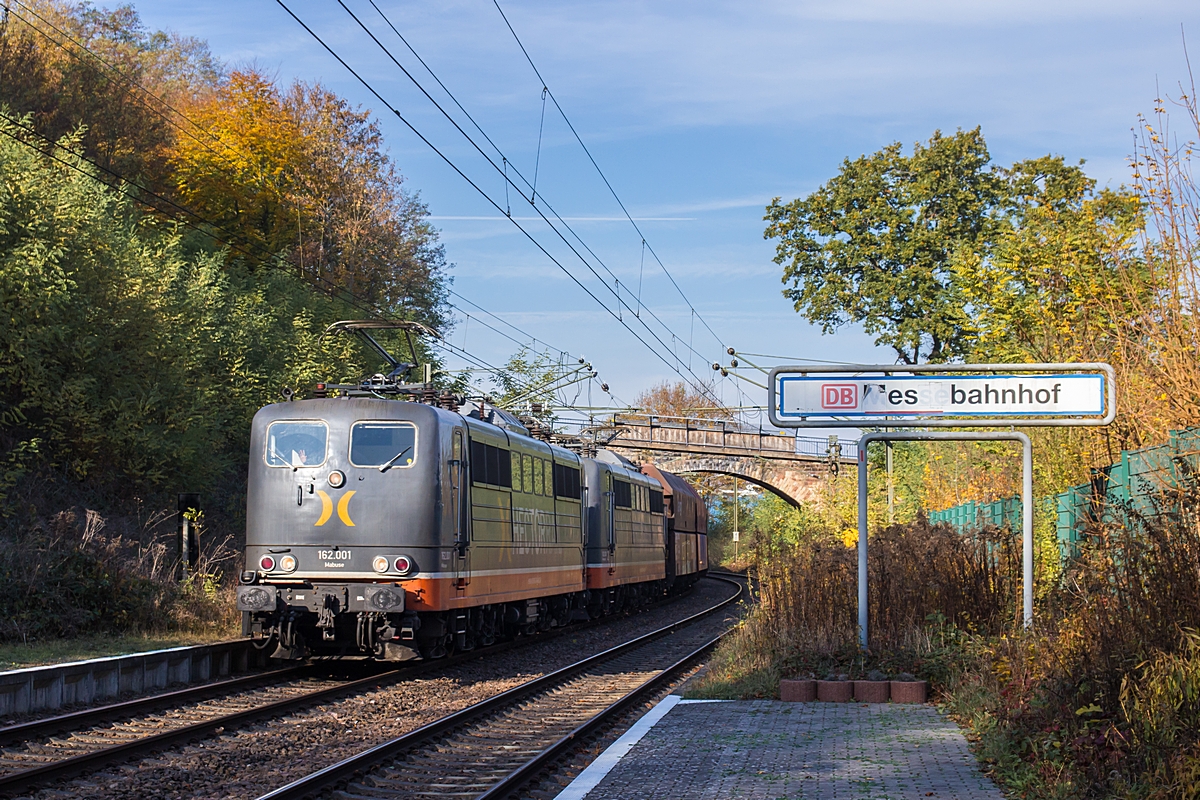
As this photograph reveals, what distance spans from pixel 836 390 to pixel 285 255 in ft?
94.2

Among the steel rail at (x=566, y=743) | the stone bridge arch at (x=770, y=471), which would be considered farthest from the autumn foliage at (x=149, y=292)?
the stone bridge arch at (x=770, y=471)

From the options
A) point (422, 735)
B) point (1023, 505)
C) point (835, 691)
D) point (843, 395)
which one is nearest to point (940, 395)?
point (843, 395)

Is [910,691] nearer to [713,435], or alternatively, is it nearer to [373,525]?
[373,525]

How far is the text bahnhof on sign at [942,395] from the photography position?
42.0ft

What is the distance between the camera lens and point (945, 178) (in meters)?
39.9

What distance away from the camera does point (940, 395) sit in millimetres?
13141

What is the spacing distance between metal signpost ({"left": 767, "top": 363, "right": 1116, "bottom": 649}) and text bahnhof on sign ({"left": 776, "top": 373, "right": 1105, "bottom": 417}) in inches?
0.4

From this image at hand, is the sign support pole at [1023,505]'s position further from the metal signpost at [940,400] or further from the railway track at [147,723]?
the railway track at [147,723]

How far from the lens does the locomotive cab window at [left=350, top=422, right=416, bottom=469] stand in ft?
51.3

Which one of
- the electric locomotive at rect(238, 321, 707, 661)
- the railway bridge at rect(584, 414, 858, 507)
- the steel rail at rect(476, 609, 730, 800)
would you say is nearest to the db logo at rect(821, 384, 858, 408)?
the steel rail at rect(476, 609, 730, 800)

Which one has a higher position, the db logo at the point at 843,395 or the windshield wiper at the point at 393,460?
the db logo at the point at 843,395

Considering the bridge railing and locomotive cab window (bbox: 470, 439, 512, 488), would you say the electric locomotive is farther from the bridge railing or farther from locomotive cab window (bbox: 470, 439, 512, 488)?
the bridge railing

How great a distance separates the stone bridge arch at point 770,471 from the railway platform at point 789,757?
169 feet

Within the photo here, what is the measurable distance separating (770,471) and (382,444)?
164 ft
